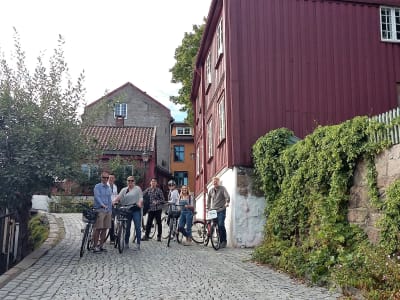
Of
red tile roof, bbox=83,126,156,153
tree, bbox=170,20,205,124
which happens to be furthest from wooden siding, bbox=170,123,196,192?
tree, bbox=170,20,205,124

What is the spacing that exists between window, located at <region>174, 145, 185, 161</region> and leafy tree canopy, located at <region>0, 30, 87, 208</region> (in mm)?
44314

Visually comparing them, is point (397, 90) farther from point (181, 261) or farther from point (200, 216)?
point (200, 216)

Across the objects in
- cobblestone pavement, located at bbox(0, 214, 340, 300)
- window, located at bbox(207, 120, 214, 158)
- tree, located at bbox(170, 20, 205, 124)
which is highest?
tree, located at bbox(170, 20, 205, 124)

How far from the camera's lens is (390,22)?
53.5 feet

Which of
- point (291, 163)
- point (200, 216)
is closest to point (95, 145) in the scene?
point (291, 163)

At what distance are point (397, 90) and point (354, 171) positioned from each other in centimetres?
889

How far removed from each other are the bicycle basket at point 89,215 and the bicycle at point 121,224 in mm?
711

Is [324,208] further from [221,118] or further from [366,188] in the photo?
[221,118]

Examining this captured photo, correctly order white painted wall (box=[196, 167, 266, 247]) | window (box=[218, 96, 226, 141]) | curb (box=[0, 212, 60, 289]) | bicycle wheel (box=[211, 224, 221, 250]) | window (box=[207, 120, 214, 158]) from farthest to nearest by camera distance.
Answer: window (box=[207, 120, 214, 158]) < window (box=[218, 96, 226, 141]) < white painted wall (box=[196, 167, 266, 247]) < bicycle wheel (box=[211, 224, 221, 250]) < curb (box=[0, 212, 60, 289])

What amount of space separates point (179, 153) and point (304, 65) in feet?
138

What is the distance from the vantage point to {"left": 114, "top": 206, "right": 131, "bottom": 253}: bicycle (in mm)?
11570

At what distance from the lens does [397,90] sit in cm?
1595

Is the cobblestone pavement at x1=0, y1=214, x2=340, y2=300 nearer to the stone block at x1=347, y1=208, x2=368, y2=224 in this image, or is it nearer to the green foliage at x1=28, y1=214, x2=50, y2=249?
the stone block at x1=347, y1=208, x2=368, y2=224

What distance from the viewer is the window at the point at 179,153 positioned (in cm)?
5681
